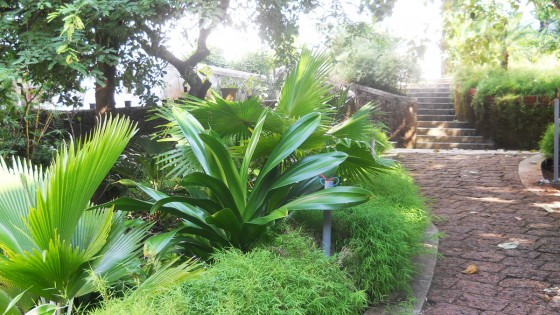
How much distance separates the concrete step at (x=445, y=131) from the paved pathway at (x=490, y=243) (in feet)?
16.1

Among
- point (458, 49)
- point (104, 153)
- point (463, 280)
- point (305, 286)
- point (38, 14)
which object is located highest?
point (38, 14)

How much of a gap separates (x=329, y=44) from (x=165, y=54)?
88.6 inches

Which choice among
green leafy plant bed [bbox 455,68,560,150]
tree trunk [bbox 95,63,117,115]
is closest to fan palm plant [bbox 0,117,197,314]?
tree trunk [bbox 95,63,117,115]

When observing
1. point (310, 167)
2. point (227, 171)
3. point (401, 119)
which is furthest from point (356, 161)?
point (401, 119)

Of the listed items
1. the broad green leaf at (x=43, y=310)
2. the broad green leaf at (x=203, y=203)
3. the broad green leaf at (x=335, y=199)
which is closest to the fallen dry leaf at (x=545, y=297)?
the broad green leaf at (x=335, y=199)

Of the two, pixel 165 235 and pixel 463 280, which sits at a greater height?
pixel 165 235

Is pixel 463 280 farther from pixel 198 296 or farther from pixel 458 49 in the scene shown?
pixel 458 49

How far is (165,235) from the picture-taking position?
335 centimetres

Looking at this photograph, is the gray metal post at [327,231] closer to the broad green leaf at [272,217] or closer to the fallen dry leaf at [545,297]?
the broad green leaf at [272,217]

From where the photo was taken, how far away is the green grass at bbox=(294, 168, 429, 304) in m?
3.51

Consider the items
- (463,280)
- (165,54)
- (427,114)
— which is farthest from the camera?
(427,114)

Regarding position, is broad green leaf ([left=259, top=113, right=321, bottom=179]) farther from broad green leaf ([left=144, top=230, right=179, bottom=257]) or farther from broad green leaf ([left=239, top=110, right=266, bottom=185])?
broad green leaf ([left=144, top=230, right=179, bottom=257])

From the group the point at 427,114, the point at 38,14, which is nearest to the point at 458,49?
the point at 38,14

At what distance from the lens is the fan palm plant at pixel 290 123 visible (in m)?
3.96
